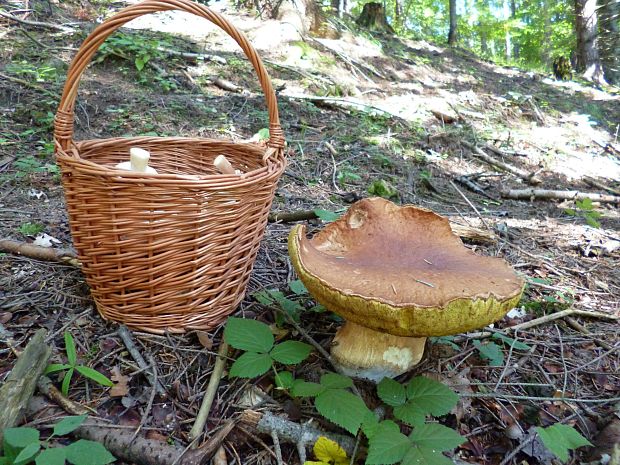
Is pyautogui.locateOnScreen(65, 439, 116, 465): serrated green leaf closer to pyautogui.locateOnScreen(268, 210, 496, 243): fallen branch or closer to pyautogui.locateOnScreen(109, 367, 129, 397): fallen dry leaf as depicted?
pyautogui.locateOnScreen(109, 367, 129, 397): fallen dry leaf

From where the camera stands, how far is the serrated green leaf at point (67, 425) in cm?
107

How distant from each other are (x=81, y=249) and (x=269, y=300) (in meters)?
0.72

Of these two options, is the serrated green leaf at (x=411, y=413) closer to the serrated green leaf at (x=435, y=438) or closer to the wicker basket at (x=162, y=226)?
the serrated green leaf at (x=435, y=438)

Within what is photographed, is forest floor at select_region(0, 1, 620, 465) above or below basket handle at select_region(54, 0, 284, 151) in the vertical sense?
below

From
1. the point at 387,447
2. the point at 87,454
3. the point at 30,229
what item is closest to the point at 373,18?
the point at 30,229

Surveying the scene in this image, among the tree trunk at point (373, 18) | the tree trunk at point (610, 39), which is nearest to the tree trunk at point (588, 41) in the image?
the tree trunk at point (610, 39)

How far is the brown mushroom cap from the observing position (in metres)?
1.16

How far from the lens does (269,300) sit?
1.75 meters

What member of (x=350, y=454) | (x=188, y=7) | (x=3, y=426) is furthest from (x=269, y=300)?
(x=188, y=7)

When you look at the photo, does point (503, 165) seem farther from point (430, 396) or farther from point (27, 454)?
point (27, 454)

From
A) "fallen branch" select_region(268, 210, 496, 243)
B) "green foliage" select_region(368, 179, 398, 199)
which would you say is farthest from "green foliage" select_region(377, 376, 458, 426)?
"green foliage" select_region(368, 179, 398, 199)

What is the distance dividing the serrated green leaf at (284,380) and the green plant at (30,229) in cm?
156

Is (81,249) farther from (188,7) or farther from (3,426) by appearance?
(188,7)

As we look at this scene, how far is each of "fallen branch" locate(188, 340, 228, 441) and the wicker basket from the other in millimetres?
169
